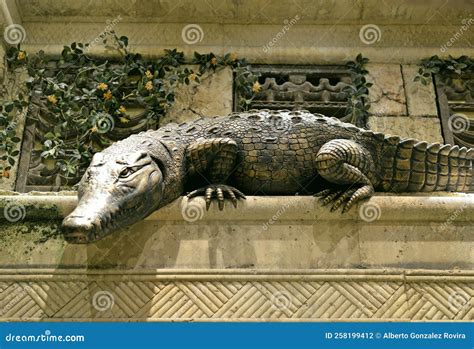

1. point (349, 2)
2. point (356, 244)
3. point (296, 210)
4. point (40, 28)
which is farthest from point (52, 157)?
point (349, 2)

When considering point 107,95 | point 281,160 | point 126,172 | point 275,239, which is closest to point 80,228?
point 126,172

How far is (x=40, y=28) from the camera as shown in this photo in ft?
13.1

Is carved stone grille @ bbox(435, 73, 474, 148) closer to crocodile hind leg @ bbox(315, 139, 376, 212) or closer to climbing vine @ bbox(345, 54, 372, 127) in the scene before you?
climbing vine @ bbox(345, 54, 372, 127)

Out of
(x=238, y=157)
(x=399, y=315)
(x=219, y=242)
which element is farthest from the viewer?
(x=238, y=157)

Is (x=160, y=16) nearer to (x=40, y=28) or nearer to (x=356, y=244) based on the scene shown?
(x=40, y=28)

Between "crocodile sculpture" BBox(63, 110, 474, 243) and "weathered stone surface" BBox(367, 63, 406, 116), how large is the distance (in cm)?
84

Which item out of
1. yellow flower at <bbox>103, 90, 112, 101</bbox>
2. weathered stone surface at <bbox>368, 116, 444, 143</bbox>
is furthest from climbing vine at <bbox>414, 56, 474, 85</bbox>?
yellow flower at <bbox>103, 90, 112, 101</bbox>

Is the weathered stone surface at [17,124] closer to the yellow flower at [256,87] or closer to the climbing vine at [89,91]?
the climbing vine at [89,91]

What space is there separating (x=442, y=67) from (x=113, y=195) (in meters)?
2.49

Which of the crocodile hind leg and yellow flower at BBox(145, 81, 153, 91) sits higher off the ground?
yellow flower at BBox(145, 81, 153, 91)

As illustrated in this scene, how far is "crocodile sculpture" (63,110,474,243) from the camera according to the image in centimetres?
270

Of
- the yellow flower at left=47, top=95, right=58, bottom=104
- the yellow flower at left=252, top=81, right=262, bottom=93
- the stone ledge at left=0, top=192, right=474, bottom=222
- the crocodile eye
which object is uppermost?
the yellow flower at left=252, top=81, right=262, bottom=93

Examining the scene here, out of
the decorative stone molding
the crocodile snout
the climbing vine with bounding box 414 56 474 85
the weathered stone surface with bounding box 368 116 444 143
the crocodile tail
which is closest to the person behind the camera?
the crocodile snout

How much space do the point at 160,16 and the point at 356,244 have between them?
2229 mm
